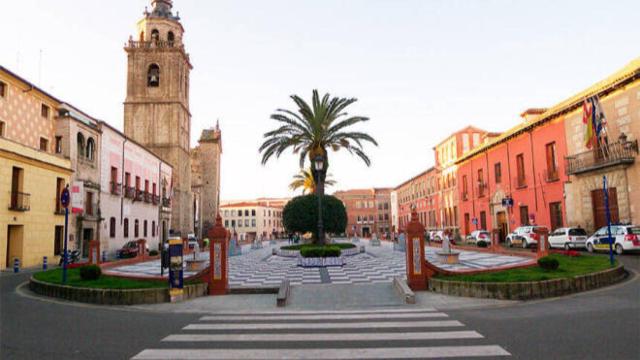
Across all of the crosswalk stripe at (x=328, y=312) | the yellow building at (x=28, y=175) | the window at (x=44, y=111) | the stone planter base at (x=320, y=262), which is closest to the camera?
the crosswalk stripe at (x=328, y=312)

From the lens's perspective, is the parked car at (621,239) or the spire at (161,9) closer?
the parked car at (621,239)

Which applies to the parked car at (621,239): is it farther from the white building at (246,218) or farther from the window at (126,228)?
the white building at (246,218)

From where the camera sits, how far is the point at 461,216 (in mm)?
45938

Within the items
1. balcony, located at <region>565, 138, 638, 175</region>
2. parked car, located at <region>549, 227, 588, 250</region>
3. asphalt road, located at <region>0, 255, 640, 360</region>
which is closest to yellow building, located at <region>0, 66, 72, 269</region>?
asphalt road, located at <region>0, 255, 640, 360</region>

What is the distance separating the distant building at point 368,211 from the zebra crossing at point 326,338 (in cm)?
8934

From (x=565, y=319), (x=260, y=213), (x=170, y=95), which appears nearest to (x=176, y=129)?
(x=170, y=95)

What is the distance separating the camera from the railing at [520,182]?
105 feet

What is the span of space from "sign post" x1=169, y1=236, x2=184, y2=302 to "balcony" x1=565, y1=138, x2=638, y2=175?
22129 mm

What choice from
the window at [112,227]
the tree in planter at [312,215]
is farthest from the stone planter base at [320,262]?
the window at [112,227]

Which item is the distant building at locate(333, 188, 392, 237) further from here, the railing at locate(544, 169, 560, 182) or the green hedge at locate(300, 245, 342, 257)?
the green hedge at locate(300, 245, 342, 257)

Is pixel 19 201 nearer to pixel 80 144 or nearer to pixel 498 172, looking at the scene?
pixel 80 144

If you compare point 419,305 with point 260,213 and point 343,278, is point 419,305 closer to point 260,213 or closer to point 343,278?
point 343,278

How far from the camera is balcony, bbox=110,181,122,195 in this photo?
106 feet

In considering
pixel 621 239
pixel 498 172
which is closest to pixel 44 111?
pixel 621 239
